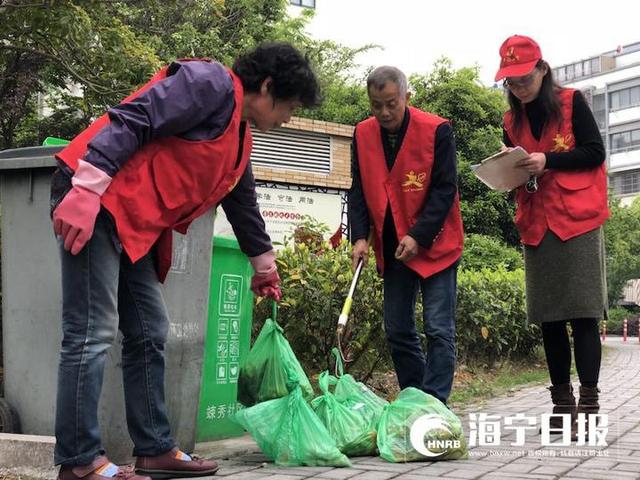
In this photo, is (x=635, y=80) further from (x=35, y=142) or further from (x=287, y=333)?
(x=287, y=333)

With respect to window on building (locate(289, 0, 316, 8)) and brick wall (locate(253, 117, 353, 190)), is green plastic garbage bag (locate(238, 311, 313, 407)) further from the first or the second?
window on building (locate(289, 0, 316, 8))

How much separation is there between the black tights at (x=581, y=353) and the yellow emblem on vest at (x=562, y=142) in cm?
83

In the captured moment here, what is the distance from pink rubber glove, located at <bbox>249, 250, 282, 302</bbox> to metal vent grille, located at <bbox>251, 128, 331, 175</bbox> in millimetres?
8890

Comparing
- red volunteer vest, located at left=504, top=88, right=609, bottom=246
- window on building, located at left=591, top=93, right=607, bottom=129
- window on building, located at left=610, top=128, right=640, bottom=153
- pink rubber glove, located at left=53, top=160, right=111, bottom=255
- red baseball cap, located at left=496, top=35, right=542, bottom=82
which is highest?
window on building, located at left=591, top=93, right=607, bottom=129

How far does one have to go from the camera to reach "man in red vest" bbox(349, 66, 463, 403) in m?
3.97

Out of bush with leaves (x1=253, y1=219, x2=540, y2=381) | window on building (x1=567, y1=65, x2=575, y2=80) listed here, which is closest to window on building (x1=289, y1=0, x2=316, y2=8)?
bush with leaves (x1=253, y1=219, x2=540, y2=381)

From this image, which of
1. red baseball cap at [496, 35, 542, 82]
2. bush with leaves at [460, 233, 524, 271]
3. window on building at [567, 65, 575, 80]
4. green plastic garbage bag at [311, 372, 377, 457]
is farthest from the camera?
window on building at [567, 65, 575, 80]

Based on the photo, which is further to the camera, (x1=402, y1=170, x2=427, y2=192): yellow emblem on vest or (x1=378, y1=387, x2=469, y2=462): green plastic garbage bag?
(x1=402, y1=170, x2=427, y2=192): yellow emblem on vest

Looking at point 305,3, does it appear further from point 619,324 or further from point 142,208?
point 142,208

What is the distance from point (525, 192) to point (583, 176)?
0.29m

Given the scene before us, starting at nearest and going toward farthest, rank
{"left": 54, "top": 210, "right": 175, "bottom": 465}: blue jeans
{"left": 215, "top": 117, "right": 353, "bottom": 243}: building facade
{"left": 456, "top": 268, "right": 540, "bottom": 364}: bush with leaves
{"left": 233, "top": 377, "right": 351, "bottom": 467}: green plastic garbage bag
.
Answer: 1. {"left": 54, "top": 210, "right": 175, "bottom": 465}: blue jeans
2. {"left": 233, "top": 377, "right": 351, "bottom": 467}: green plastic garbage bag
3. {"left": 456, "top": 268, "right": 540, "bottom": 364}: bush with leaves
4. {"left": 215, "top": 117, "right": 353, "bottom": 243}: building facade

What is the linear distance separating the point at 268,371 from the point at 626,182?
61334mm

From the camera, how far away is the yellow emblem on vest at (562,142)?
4.14 m

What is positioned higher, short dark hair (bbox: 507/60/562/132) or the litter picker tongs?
short dark hair (bbox: 507/60/562/132)
